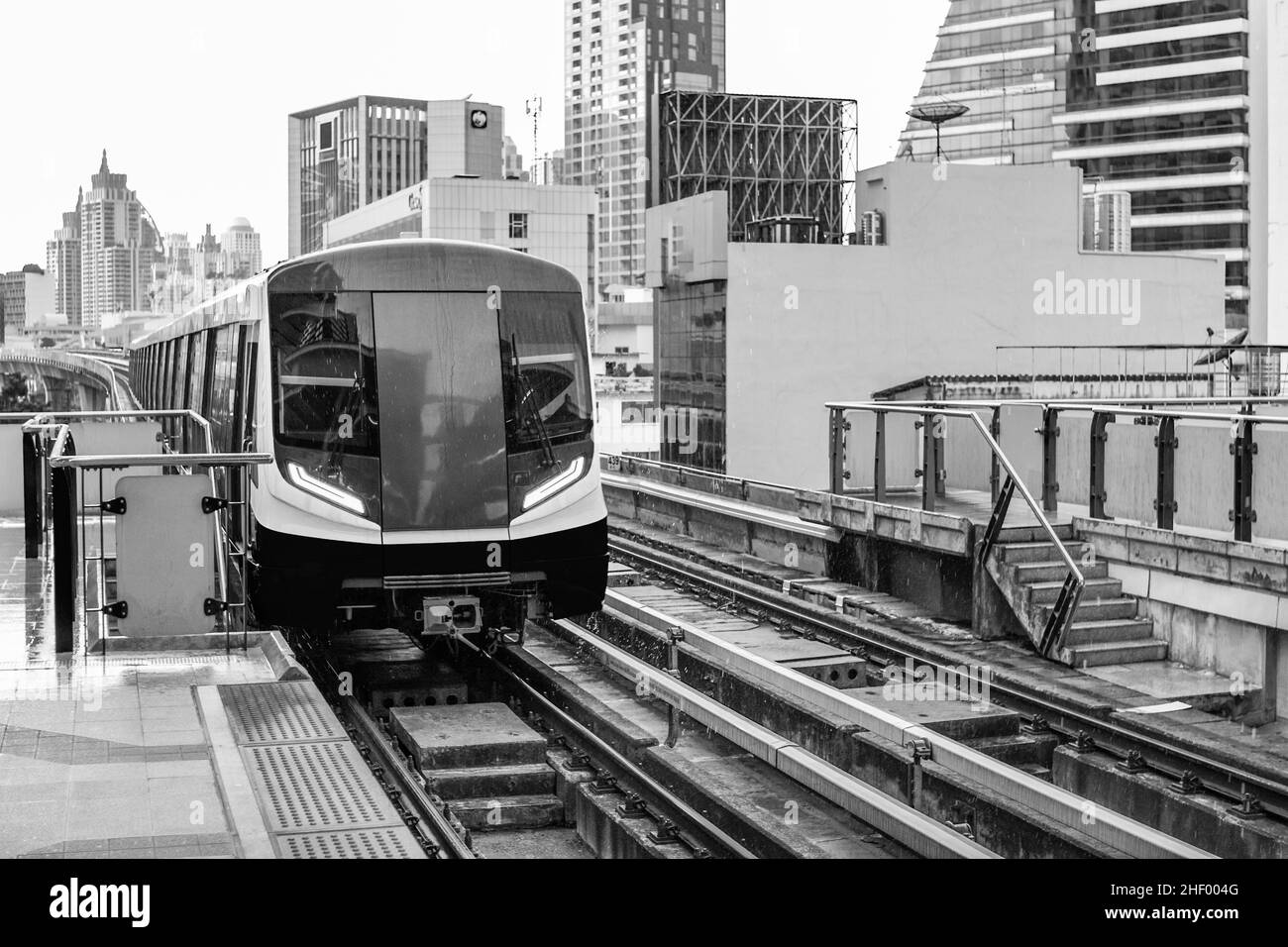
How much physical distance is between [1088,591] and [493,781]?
18.7 ft

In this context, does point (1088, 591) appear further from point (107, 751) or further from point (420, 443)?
point (107, 751)

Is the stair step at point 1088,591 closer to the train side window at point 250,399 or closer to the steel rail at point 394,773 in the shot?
the steel rail at point 394,773

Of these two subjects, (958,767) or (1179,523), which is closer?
(958,767)

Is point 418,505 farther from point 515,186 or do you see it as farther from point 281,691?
point 515,186

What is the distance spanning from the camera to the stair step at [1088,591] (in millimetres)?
13172

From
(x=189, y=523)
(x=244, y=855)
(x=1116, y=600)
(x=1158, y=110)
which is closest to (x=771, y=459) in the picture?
(x=1116, y=600)

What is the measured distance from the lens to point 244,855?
Result: 657cm

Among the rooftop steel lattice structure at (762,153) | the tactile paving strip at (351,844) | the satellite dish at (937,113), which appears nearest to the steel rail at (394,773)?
the tactile paving strip at (351,844)

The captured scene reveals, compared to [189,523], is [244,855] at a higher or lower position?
lower

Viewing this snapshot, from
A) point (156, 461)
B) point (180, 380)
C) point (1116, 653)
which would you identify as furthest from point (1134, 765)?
point (180, 380)

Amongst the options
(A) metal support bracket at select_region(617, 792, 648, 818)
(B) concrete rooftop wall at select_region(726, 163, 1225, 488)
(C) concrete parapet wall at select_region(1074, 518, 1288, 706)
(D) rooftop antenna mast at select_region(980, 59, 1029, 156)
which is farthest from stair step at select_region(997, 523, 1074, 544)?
(D) rooftop antenna mast at select_region(980, 59, 1029, 156)

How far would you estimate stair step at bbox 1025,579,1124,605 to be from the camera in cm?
1317

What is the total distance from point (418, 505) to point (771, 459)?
28639 millimetres

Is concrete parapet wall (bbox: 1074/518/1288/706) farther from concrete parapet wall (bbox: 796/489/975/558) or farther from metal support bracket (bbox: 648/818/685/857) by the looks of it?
metal support bracket (bbox: 648/818/685/857)
